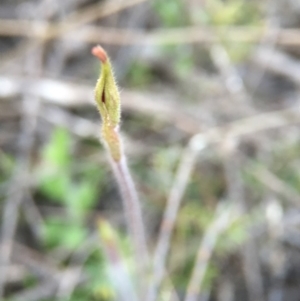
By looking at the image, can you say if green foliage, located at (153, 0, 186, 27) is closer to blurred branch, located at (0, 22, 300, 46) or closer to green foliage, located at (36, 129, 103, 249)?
blurred branch, located at (0, 22, 300, 46)

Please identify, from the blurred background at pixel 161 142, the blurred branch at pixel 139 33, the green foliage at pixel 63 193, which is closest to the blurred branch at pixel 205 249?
the blurred background at pixel 161 142

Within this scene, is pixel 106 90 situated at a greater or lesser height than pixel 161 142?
lesser

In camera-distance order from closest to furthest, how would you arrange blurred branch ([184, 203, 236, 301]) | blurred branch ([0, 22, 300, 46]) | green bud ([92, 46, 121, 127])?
green bud ([92, 46, 121, 127]) < blurred branch ([184, 203, 236, 301]) < blurred branch ([0, 22, 300, 46])

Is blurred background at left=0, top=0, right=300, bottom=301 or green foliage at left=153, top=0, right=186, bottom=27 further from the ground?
green foliage at left=153, top=0, right=186, bottom=27

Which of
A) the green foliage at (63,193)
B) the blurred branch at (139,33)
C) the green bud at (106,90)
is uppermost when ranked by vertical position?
the blurred branch at (139,33)

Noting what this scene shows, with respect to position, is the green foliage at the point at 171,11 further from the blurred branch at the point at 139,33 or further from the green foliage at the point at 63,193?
the green foliage at the point at 63,193

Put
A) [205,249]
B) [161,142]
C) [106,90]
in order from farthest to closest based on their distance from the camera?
[161,142] → [205,249] → [106,90]

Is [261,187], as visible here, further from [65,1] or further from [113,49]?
[65,1]

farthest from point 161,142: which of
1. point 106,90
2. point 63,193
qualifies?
point 106,90

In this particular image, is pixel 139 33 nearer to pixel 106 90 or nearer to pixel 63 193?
pixel 63 193

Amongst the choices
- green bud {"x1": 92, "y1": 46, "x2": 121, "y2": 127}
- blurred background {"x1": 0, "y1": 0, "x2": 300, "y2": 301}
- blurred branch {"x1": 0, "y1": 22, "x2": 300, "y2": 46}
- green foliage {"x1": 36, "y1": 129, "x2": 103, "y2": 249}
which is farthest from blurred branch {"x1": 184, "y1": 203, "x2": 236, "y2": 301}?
green bud {"x1": 92, "y1": 46, "x2": 121, "y2": 127}
